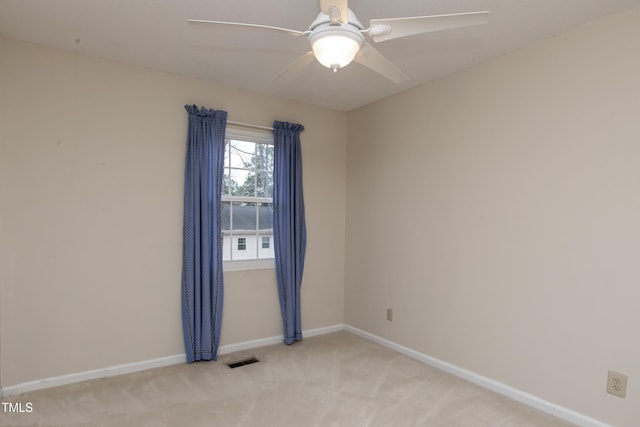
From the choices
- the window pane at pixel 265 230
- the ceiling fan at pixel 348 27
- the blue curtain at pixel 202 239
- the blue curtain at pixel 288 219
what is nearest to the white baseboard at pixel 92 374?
the blue curtain at pixel 202 239

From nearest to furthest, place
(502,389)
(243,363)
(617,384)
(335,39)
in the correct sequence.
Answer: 1. (335,39)
2. (617,384)
3. (502,389)
4. (243,363)

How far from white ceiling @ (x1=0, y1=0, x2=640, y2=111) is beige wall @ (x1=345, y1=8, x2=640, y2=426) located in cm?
26

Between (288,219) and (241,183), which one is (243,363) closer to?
(288,219)

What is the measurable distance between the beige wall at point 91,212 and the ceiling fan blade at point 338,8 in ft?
7.02

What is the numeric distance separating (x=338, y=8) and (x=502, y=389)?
275 cm

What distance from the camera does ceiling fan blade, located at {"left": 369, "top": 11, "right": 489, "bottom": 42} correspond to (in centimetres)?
152

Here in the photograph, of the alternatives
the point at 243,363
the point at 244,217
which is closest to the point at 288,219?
the point at 244,217

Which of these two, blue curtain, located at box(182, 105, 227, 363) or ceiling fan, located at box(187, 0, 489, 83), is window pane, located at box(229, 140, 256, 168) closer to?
blue curtain, located at box(182, 105, 227, 363)

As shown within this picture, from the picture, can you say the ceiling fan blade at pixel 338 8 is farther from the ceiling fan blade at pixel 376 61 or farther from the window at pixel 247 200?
the window at pixel 247 200

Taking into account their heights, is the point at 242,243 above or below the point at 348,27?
below

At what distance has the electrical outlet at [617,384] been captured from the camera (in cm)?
218

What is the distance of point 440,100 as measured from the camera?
10.7 feet

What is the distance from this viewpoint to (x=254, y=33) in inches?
99.0

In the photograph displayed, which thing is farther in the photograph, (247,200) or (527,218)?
(247,200)
